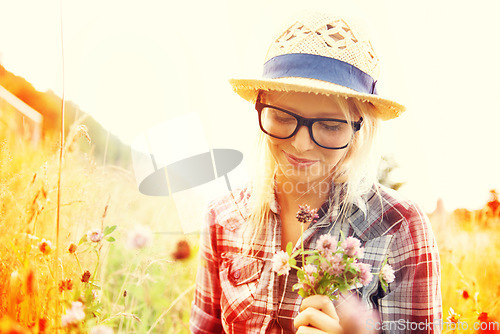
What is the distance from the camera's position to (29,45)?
41.6 inches

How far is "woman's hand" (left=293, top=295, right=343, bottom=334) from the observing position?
2.46 ft

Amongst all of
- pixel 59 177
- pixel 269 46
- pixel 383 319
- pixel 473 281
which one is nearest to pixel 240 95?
pixel 269 46

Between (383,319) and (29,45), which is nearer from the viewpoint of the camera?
(383,319)

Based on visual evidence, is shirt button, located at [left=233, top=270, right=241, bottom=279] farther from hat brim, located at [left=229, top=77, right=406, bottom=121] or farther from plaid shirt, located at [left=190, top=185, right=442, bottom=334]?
hat brim, located at [left=229, top=77, right=406, bottom=121]


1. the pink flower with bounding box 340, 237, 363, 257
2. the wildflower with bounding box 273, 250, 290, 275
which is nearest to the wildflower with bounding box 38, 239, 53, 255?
the wildflower with bounding box 273, 250, 290, 275

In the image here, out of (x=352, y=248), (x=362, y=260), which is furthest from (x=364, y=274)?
(x=362, y=260)

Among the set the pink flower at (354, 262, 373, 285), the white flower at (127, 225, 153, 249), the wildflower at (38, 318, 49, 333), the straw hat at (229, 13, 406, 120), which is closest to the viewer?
Answer: the pink flower at (354, 262, 373, 285)

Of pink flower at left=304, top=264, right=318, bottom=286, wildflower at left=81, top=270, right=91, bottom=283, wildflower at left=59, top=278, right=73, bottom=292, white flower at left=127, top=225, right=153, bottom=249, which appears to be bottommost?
wildflower at left=59, top=278, right=73, bottom=292

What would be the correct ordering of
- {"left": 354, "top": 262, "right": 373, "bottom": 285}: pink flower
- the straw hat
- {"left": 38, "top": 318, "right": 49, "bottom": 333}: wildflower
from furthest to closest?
1. {"left": 38, "top": 318, "right": 49, "bottom": 333}: wildflower
2. the straw hat
3. {"left": 354, "top": 262, "right": 373, "bottom": 285}: pink flower

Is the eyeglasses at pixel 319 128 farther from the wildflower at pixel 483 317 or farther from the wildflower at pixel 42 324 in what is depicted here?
the wildflower at pixel 42 324

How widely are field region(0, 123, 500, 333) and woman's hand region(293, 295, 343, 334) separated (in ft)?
1.25

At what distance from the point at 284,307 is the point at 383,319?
212 mm

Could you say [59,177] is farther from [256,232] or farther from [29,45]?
[256,232]

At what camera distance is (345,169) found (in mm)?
929
